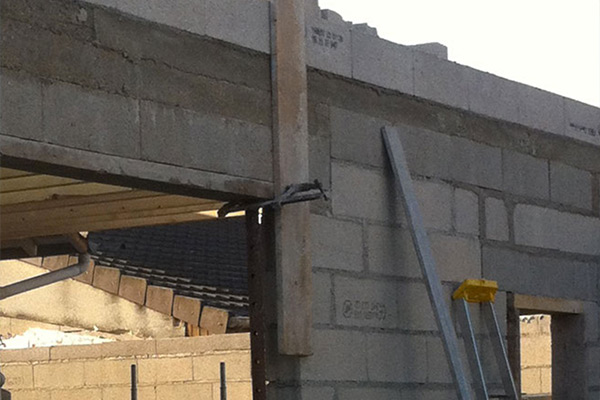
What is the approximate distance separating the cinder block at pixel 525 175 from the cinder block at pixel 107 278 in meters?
7.35

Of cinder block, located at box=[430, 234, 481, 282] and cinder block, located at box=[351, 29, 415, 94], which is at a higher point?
cinder block, located at box=[351, 29, 415, 94]

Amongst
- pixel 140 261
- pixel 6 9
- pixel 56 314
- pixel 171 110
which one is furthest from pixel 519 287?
pixel 56 314

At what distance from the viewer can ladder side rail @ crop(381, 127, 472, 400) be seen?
7.65m

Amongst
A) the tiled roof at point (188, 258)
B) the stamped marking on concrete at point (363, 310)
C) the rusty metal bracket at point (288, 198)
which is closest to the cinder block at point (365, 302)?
the stamped marking on concrete at point (363, 310)

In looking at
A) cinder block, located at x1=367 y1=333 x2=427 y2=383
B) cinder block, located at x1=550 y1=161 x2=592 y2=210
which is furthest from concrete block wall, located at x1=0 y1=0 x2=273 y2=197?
cinder block, located at x1=550 y1=161 x2=592 y2=210

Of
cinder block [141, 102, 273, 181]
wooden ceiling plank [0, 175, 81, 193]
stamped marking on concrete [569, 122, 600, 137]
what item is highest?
stamped marking on concrete [569, 122, 600, 137]

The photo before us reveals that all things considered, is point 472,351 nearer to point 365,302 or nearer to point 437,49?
point 365,302

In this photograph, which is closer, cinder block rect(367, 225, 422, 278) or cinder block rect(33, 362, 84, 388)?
cinder block rect(367, 225, 422, 278)

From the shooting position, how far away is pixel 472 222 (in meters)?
8.67

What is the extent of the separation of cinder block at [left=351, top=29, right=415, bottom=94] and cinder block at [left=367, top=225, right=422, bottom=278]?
830mm

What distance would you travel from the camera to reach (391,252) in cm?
797

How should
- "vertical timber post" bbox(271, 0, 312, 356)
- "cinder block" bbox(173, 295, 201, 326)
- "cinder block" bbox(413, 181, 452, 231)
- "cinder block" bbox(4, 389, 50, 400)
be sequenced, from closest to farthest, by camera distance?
"vertical timber post" bbox(271, 0, 312, 356) < "cinder block" bbox(413, 181, 452, 231) < "cinder block" bbox(173, 295, 201, 326) < "cinder block" bbox(4, 389, 50, 400)

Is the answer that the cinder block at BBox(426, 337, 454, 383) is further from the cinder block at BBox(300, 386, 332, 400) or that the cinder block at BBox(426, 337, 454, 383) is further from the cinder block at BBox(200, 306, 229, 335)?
the cinder block at BBox(200, 306, 229, 335)

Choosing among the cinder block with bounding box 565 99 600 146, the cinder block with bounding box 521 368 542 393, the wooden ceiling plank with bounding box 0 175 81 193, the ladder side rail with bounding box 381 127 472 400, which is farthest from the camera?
the cinder block with bounding box 521 368 542 393
